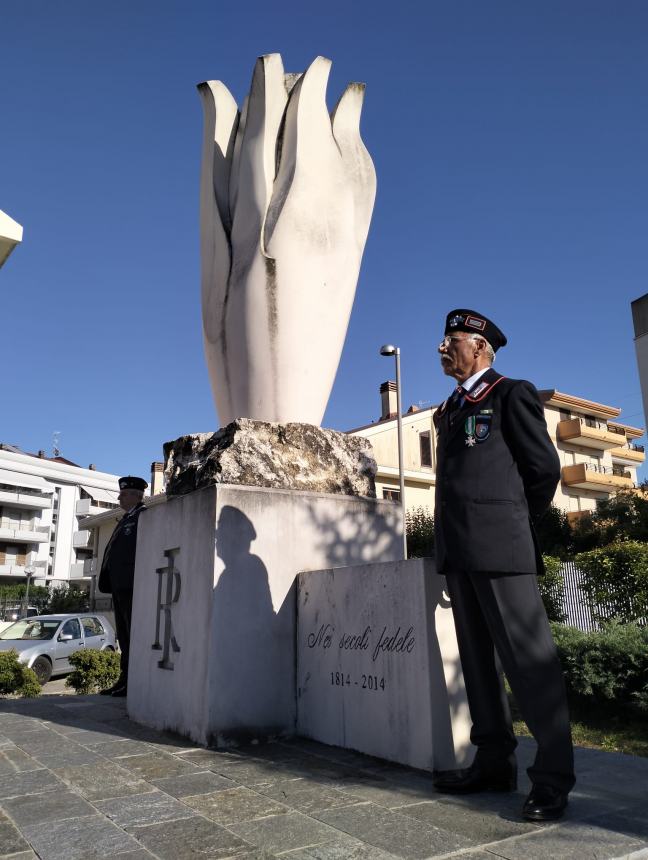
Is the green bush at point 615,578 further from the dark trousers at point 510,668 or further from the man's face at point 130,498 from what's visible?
the dark trousers at point 510,668

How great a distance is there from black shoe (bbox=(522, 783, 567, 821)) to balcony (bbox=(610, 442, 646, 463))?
4301 cm

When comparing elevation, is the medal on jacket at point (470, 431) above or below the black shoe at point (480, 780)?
above

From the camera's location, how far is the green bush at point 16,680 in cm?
973

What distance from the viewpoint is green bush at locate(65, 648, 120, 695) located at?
1049 centimetres

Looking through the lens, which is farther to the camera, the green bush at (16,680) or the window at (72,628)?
the window at (72,628)

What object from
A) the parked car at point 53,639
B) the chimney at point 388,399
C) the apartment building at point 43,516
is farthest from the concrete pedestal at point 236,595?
the apartment building at point 43,516

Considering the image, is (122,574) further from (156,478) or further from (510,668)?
(156,478)

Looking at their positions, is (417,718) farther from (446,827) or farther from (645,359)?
(645,359)

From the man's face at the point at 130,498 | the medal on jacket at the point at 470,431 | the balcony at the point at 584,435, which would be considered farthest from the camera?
the balcony at the point at 584,435

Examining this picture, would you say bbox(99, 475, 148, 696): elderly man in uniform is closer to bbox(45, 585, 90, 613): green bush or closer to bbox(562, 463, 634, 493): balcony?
bbox(562, 463, 634, 493): balcony

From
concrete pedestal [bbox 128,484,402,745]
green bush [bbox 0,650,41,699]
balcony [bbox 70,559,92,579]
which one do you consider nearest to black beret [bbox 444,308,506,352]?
concrete pedestal [bbox 128,484,402,745]

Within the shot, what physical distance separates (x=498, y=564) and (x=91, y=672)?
9.18 m

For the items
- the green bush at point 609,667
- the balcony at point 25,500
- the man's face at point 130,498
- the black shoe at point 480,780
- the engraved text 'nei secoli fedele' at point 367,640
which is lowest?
the black shoe at point 480,780

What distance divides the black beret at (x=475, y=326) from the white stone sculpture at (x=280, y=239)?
1.83 m
